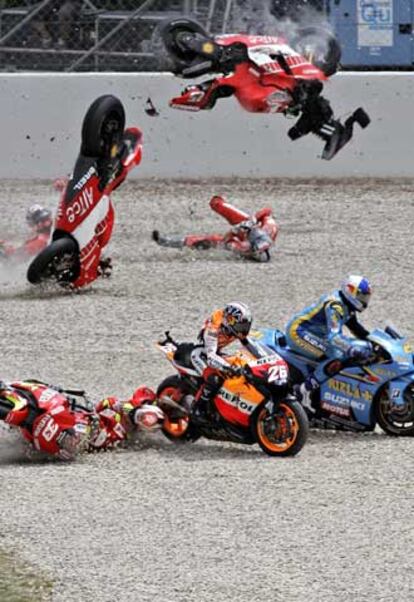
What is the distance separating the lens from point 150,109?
19.6 m

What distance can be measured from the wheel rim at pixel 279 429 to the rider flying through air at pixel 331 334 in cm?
76

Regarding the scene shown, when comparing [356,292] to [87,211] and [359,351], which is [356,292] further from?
[87,211]

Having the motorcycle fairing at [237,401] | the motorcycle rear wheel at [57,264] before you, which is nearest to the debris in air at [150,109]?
the motorcycle rear wheel at [57,264]

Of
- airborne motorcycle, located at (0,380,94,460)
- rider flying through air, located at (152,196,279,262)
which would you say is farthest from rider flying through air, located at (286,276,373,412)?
rider flying through air, located at (152,196,279,262)

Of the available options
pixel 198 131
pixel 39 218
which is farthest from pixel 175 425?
pixel 198 131

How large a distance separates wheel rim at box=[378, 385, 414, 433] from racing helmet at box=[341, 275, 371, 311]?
0.61 m

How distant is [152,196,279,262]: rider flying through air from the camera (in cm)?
1605

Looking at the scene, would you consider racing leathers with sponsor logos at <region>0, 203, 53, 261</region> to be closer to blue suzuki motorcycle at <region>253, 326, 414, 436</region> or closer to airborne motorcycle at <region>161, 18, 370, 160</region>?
airborne motorcycle at <region>161, 18, 370, 160</region>

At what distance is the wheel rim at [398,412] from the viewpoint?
34.3 feet

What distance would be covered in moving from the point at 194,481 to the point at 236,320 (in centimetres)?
138

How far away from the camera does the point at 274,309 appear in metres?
14.1

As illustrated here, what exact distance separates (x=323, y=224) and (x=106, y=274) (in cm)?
310

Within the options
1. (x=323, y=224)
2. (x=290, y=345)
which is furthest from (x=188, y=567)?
(x=323, y=224)

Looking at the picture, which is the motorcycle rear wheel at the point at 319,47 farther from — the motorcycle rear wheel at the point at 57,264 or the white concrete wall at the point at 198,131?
the motorcycle rear wheel at the point at 57,264
